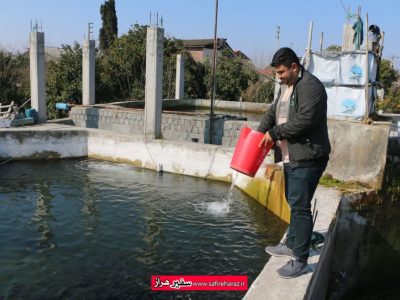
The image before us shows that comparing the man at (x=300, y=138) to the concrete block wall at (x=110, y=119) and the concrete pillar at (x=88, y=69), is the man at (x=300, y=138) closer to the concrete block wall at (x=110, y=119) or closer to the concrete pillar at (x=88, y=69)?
the concrete block wall at (x=110, y=119)

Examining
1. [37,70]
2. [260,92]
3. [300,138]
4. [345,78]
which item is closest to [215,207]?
[345,78]

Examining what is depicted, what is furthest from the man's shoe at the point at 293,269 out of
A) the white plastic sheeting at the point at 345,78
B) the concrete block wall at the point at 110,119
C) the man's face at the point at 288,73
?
the concrete block wall at the point at 110,119

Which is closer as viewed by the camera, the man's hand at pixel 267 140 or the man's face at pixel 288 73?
the man's face at pixel 288 73

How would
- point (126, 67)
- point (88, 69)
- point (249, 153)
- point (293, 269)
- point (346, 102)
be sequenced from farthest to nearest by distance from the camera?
point (126, 67), point (88, 69), point (346, 102), point (249, 153), point (293, 269)

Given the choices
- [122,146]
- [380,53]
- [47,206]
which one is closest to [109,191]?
[47,206]

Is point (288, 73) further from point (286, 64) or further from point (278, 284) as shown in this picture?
point (278, 284)

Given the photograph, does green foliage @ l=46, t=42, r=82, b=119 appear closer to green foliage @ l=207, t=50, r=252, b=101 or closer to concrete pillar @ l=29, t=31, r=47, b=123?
concrete pillar @ l=29, t=31, r=47, b=123

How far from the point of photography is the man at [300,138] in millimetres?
3312

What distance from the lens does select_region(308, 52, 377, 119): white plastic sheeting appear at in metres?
8.00

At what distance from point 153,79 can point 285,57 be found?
7980 mm

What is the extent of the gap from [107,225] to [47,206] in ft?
5.45

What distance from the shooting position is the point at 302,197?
345 cm

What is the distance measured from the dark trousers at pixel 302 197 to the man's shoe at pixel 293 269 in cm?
13

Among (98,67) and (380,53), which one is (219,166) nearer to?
(380,53)
